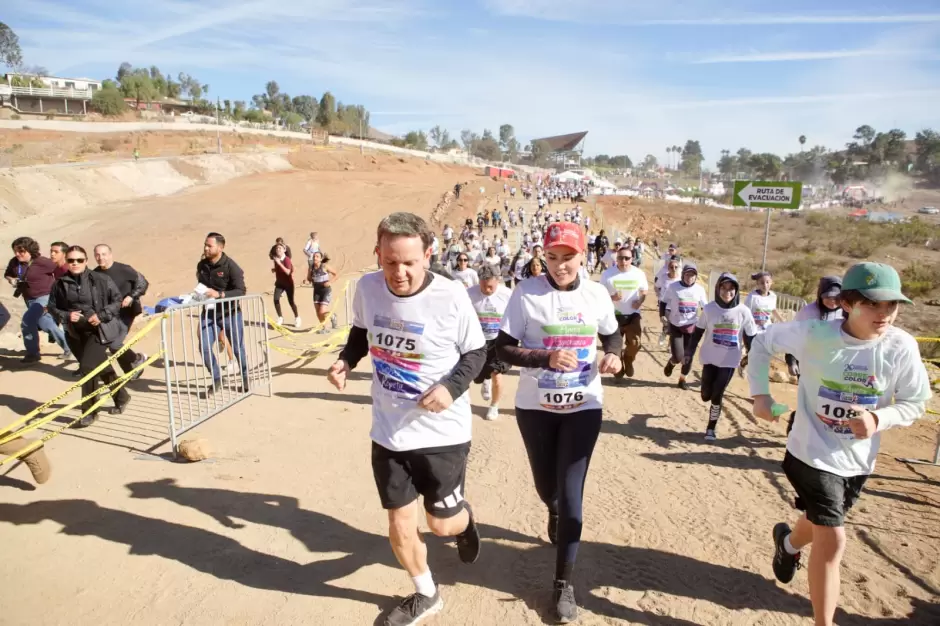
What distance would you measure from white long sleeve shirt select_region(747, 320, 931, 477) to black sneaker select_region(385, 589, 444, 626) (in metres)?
2.21

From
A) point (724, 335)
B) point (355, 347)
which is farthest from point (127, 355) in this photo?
point (724, 335)

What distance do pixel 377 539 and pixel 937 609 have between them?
12.0 ft

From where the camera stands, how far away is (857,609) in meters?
3.60

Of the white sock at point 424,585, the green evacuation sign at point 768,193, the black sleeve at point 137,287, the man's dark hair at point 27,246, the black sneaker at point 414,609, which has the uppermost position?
the green evacuation sign at point 768,193

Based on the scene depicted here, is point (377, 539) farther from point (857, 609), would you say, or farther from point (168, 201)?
point (168, 201)

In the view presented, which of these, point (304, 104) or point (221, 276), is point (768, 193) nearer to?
point (221, 276)

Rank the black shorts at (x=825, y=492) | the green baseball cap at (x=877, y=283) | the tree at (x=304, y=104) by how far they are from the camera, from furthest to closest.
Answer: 1. the tree at (x=304, y=104)
2. the black shorts at (x=825, y=492)
3. the green baseball cap at (x=877, y=283)

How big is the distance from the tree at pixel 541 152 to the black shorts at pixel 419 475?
150 meters

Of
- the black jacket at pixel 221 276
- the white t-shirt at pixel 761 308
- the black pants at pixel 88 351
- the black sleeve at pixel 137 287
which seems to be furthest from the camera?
the white t-shirt at pixel 761 308

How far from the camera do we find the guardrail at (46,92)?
7400 centimetres

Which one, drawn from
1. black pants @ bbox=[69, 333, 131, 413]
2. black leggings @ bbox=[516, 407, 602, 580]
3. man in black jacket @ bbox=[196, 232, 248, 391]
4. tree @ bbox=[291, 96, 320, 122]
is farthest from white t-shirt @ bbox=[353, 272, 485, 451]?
tree @ bbox=[291, 96, 320, 122]

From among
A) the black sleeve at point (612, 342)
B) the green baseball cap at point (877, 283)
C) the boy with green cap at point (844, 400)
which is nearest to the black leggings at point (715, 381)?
the black sleeve at point (612, 342)

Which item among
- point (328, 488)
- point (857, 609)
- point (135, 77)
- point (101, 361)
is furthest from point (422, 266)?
point (135, 77)

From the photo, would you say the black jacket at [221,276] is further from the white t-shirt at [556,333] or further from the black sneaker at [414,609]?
the black sneaker at [414,609]
